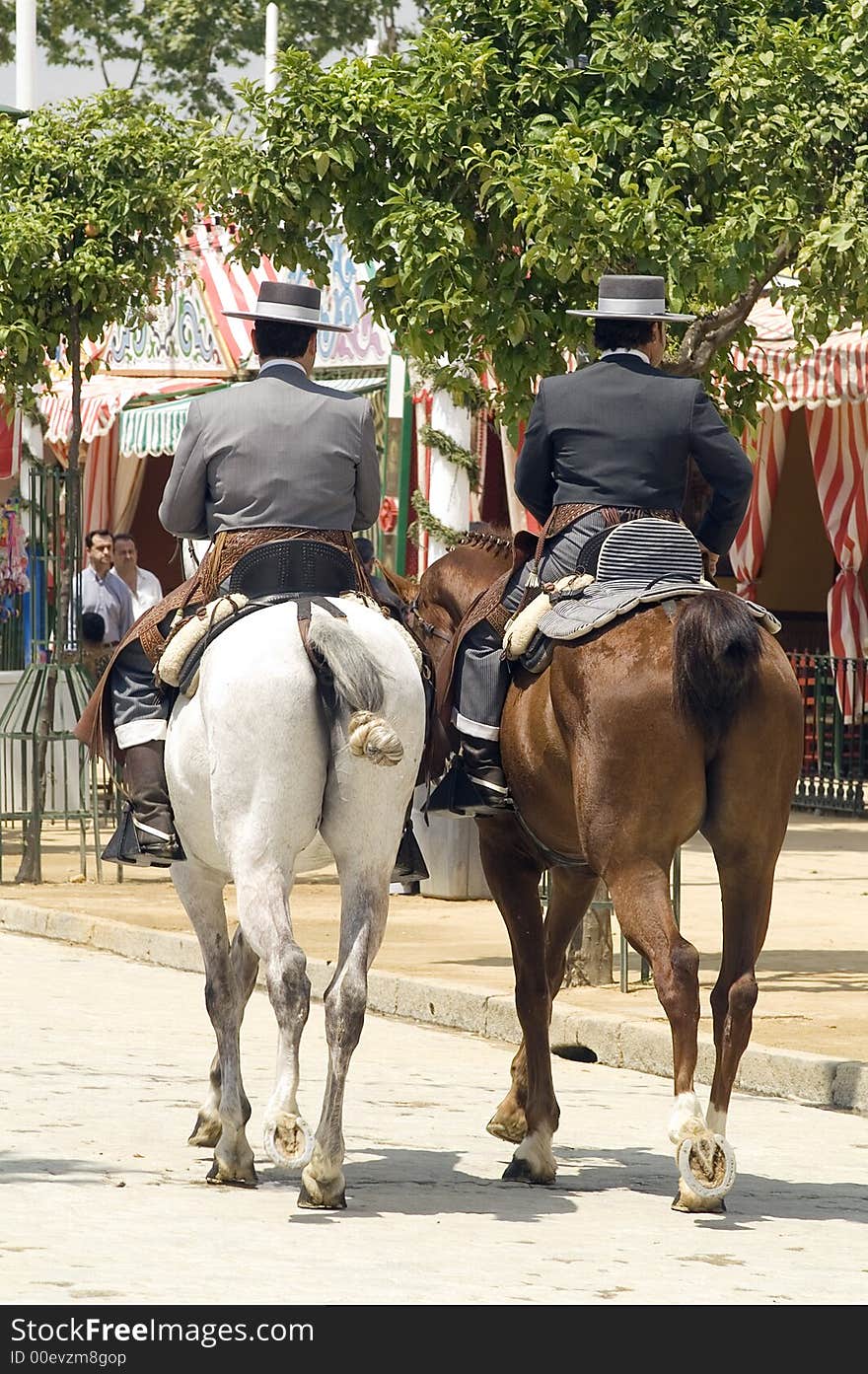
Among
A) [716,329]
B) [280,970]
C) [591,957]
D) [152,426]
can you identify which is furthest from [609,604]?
[152,426]

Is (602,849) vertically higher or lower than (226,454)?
lower

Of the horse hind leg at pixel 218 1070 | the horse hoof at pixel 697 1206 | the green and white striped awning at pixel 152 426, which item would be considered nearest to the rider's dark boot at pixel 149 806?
the horse hind leg at pixel 218 1070

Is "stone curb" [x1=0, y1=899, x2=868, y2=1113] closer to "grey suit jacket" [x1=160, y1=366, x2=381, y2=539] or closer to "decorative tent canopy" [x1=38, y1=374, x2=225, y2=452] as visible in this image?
"grey suit jacket" [x1=160, y1=366, x2=381, y2=539]

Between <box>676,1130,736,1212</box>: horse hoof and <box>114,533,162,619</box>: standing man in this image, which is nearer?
<box>676,1130,736,1212</box>: horse hoof

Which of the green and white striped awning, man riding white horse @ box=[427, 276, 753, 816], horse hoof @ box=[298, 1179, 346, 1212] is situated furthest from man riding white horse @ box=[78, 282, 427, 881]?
the green and white striped awning

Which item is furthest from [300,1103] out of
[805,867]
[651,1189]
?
[805,867]

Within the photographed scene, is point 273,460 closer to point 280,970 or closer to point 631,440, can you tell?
point 631,440

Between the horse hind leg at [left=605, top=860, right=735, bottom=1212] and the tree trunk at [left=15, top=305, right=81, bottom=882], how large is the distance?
882cm

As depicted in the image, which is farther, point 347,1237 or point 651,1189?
point 651,1189

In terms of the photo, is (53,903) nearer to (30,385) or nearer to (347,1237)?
(30,385)

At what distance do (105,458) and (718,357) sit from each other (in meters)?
17.2

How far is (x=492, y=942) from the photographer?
12.6 metres

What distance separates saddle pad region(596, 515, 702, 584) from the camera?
7.24 metres

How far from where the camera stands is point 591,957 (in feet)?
38.1
